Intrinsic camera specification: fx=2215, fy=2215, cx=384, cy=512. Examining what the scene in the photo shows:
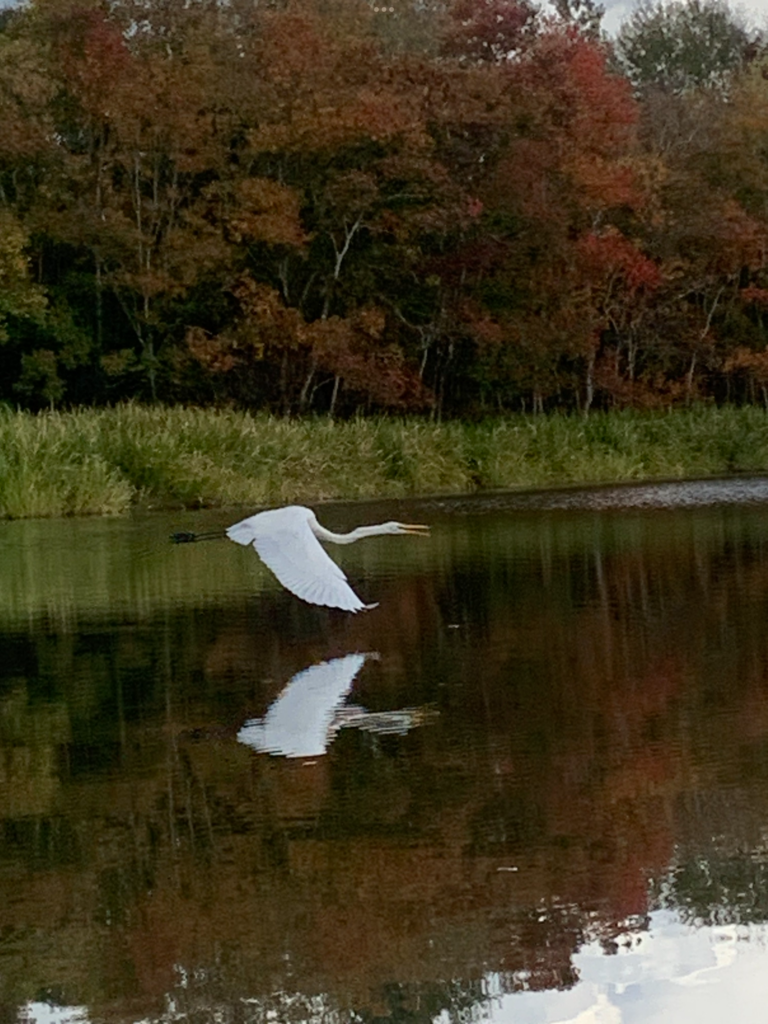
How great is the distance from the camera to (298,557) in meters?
13.0

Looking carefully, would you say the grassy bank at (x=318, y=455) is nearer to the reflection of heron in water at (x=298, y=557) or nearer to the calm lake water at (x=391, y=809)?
the calm lake water at (x=391, y=809)

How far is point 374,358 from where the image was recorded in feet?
138

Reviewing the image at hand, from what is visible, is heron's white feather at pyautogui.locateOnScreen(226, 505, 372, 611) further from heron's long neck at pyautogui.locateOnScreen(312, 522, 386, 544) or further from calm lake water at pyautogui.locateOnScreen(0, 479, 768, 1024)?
heron's long neck at pyautogui.locateOnScreen(312, 522, 386, 544)

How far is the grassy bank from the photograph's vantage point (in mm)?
30781

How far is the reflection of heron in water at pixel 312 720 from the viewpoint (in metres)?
9.53

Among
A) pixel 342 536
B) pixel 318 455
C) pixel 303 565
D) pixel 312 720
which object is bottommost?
pixel 318 455

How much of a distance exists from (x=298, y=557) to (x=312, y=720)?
9.40 ft

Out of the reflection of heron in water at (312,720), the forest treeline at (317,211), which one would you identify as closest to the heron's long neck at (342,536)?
the reflection of heron in water at (312,720)

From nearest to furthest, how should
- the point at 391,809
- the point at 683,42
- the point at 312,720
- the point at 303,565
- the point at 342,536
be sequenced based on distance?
the point at 391,809
the point at 312,720
the point at 303,565
the point at 342,536
the point at 683,42

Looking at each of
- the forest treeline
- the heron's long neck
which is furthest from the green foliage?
the heron's long neck

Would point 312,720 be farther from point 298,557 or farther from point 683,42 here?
point 683,42

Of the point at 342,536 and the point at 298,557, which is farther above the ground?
the point at 298,557

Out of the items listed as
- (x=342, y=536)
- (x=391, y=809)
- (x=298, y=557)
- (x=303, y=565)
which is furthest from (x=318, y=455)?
(x=391, y=809)

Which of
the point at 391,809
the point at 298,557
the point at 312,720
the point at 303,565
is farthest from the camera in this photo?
the point at 298,557
